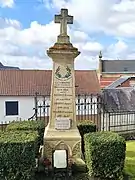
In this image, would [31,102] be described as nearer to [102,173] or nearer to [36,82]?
[36,82]

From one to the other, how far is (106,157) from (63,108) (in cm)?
185

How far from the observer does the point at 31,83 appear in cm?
3819

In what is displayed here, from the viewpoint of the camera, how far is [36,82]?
1517 inches

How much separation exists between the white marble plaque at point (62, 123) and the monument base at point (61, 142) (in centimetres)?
12

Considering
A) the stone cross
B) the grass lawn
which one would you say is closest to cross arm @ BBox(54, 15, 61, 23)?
the stone cross

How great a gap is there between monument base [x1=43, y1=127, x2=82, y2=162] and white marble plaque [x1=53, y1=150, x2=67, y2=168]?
1.32ft

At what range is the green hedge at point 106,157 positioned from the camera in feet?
23.1

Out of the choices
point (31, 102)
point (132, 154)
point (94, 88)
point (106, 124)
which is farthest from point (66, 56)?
point (94, 88)

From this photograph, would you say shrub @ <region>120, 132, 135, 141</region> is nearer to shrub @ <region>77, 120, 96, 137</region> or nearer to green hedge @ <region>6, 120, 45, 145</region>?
shrub @ <region>77, 120, 96, 137</region>

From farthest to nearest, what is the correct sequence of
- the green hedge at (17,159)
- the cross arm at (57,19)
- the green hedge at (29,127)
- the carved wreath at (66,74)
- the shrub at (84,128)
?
1. the shrub at (84,128)
2. the green hedge at (29,127)
3. the cross arm at (57,19)
4. the carved wreath at (66,74)
5. the green hedge at (17,159)

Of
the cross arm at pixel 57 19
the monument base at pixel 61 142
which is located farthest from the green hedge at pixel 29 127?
the cross arm at pixel 57 19

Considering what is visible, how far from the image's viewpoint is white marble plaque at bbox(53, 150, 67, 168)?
739 centimetres

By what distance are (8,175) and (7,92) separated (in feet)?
99.5

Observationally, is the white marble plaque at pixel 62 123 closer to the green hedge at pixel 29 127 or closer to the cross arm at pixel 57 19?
the green hedge at pixel 29 127
